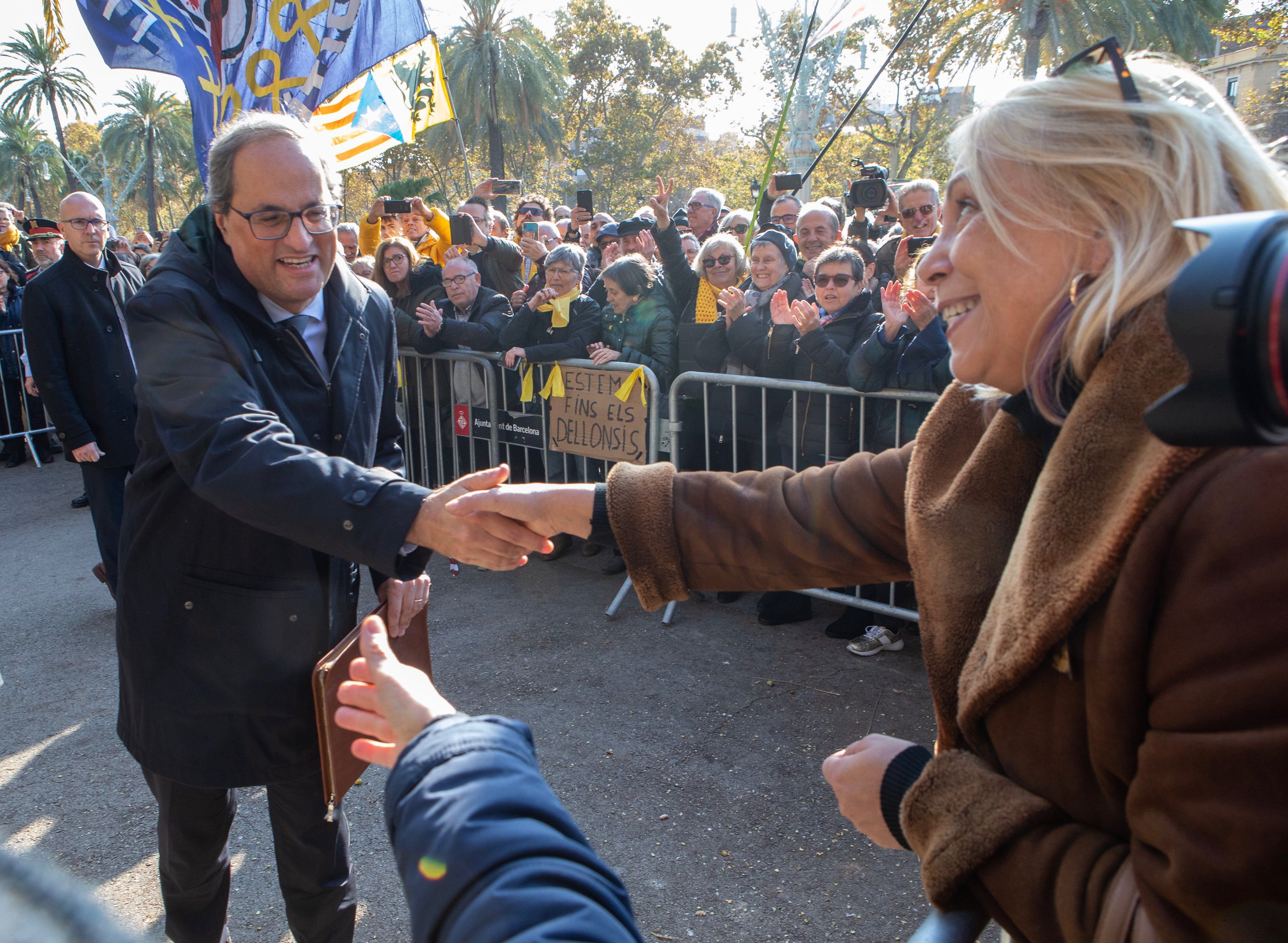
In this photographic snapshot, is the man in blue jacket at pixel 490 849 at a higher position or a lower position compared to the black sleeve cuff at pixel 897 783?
higher

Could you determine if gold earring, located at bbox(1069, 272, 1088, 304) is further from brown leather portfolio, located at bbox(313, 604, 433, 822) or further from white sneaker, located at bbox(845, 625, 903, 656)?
white sneaker, located at bbox(845, 625, 903, 656)

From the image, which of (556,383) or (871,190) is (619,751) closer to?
(556,383)

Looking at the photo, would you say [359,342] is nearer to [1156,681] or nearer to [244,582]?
[244,582]

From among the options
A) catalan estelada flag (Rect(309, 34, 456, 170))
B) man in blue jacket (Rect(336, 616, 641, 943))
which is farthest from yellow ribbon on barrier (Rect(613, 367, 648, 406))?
man in blue jacket (Rect(336, 616, 641, 943))

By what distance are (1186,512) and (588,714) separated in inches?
136

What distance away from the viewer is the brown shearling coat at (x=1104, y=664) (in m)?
0.88

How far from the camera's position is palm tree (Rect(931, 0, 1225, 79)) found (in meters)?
22.4

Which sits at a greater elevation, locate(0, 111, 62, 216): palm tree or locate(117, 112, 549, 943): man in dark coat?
locate(0, 111, 62, 216): palm tree

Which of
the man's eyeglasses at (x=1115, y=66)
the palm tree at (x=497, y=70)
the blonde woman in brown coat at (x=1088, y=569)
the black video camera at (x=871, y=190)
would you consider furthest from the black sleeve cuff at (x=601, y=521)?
the palm tree at (x=497, y=70)

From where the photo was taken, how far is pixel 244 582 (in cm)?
214

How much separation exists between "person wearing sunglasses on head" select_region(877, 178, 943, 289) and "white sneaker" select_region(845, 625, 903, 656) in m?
2.29

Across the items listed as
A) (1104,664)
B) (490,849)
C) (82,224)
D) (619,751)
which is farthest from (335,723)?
(82,224)

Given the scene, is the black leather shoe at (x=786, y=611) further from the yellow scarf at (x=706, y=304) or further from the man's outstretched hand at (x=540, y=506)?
the man's outstretched hand at (x=540, y=506)

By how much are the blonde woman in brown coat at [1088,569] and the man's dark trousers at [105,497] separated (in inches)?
193
